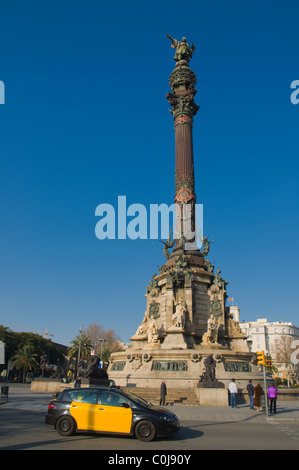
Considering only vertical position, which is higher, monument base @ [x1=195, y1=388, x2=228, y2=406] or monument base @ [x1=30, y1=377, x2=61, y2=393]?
monument base @ [x1=195, y1=388, x2=228, y2=406]

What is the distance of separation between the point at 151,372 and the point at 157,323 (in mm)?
6495

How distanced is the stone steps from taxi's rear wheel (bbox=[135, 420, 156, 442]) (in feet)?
40.9

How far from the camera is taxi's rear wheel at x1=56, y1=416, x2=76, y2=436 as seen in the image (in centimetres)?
1064

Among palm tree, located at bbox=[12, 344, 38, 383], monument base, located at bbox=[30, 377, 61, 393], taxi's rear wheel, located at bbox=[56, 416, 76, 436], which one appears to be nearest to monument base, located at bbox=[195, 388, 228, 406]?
taxi's rear wheel, located at bbox=[56, 416, 76, 436]

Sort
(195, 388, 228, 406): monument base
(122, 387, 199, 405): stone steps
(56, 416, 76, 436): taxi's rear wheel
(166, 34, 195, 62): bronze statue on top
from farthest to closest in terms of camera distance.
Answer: (166, 34, 195, 62): bronze statue on top → (122, 387, 199, 405): stone steps → (195, 388, 228, 406): monument base → (56, 416, 76, 436): taxi's rear wheel

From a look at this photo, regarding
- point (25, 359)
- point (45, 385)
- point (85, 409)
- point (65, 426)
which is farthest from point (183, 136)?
point (25, 359)

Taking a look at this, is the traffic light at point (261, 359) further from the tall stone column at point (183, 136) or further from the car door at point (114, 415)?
the tall stone column at point (183, 136)

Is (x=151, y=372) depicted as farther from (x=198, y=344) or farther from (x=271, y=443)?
(x=271, y=443)

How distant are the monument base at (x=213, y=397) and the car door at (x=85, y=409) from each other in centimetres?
1203

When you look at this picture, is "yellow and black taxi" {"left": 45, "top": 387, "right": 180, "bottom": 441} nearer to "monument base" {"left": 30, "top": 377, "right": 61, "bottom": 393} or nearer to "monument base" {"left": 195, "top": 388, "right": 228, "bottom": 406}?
"monument base" {"left": 195, "top": 388, "right": 228, "bottom": 406}

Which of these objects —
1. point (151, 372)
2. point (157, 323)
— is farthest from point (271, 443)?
point (157, 323)

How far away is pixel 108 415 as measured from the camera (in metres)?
10.3

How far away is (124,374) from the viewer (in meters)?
28.0

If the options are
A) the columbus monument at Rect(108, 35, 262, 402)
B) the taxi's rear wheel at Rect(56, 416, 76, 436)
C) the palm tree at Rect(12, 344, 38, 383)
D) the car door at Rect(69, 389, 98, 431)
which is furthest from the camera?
A: the palm tree at Rect(12, 344, 38, 383)
